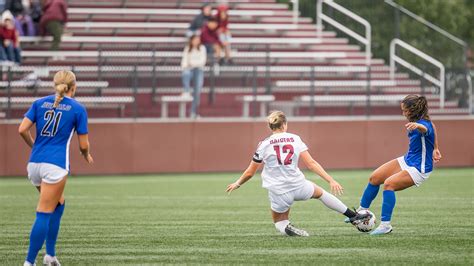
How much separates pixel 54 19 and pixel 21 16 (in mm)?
1129

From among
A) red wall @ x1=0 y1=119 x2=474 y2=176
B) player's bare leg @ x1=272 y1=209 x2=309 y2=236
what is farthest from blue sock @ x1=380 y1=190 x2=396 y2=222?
red wall @ x1=0 y1=119 x2=474 y2=176

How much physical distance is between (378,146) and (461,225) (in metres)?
12.4

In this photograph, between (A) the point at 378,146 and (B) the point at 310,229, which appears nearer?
(B) the point at 310,229

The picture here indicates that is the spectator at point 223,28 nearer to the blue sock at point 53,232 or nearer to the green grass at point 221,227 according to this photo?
the green grass at point 221,227

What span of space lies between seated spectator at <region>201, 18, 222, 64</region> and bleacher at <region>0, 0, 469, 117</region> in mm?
660

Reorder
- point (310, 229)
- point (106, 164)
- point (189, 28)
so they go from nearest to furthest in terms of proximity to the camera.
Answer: point (310, 229), point (106, 164), point (189, 28)

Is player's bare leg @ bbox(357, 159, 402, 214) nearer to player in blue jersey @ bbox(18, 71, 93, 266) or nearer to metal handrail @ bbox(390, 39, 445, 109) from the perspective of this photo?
player in blue jersey @ bbox(18, 71, 93, 266)

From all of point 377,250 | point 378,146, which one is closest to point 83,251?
point 377,250

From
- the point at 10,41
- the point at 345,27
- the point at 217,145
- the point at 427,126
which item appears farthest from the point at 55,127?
the point at 345,27

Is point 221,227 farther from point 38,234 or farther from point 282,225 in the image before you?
point 38,234

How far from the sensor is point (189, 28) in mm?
29172

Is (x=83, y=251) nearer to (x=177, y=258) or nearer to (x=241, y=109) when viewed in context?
(x=177, y=258)

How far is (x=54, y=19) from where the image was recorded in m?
27.6

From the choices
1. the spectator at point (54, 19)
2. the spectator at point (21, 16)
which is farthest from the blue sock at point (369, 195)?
the spectator at point (21, 16)
